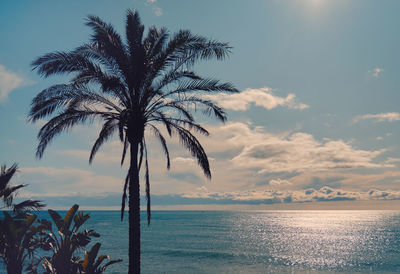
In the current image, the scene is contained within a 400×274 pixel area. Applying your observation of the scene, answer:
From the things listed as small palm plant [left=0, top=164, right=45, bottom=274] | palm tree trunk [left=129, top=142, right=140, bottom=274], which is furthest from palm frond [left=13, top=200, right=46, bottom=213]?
palm tree trunk [left=129, top=142, right=140, bottom=274]

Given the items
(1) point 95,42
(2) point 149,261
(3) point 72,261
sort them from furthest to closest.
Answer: (2) point 149,261 → (3) point 72,261 → (1) point 95,42

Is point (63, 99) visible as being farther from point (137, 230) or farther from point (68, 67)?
point (137, 230)

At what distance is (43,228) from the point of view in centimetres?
1491

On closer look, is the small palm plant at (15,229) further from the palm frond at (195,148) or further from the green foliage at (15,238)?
the palm frond at (195,148)

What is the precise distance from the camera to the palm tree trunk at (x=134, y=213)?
35.6 ft

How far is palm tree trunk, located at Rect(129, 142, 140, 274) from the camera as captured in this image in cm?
1085

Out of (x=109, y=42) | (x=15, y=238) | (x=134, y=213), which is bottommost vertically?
(x=15, y=238)

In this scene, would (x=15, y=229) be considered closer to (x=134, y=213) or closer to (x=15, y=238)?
(x=15, y=238)

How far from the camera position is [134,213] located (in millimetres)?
11000

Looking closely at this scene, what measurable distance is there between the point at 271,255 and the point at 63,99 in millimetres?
48366

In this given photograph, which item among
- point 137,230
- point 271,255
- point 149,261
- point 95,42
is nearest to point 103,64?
point 95,42

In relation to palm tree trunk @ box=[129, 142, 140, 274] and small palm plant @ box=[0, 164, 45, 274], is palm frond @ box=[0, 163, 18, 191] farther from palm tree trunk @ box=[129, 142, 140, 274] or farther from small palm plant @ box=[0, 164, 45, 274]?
palm tree trunk @ box=[129, 142, 140, 274]

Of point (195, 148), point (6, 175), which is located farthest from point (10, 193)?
point (195, 148)

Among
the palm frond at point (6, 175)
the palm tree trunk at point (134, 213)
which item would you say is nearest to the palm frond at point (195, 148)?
the palm tree trunk at point (134, 213)
